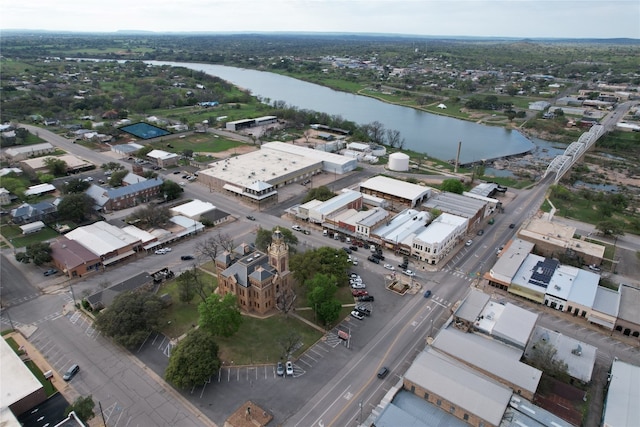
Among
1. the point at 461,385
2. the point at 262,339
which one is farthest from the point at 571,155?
the point at 262,339

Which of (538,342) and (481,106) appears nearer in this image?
(538,342)

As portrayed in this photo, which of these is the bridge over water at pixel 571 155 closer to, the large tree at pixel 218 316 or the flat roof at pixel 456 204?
the flat roof at pixel 456 204

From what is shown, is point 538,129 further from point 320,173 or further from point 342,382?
point 342,382

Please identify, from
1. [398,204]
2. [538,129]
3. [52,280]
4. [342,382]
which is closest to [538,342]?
[342,382]

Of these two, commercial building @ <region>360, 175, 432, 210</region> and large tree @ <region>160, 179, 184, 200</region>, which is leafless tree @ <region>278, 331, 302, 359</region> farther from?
large tree @ <region>160, 179, 184, 200</region>

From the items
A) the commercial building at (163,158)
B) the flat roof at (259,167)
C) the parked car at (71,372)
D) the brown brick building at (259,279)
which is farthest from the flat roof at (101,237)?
the commercial building at (163,158)

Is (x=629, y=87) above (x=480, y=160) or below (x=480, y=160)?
above

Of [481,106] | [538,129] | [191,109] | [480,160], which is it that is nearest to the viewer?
[480,160]
